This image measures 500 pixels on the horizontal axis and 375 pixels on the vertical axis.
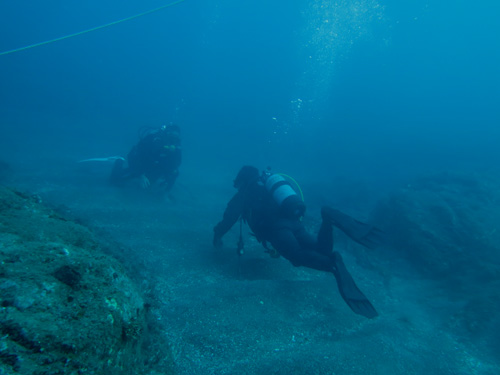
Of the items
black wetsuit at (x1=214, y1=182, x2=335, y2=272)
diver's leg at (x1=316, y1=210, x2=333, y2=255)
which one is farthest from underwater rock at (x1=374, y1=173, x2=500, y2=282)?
black wetsuit at (x1=214, y1=182, x2=335, y2=272)

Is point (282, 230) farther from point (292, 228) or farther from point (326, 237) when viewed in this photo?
point (326, 237)

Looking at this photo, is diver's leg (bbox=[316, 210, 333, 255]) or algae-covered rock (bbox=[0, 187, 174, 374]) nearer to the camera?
algae-covered rock (bbox=[0, 187, 174, 374])

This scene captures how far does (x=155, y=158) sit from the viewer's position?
31.6 feet

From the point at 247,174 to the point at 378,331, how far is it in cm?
392

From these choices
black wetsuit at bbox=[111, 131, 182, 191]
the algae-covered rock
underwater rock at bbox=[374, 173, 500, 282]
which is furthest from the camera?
Answer: black wetsuit at bbox=[111, 131, 182, 191]

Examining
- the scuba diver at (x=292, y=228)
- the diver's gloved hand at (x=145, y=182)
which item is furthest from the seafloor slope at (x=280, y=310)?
the diver's gloved hand at (x=145, y=182)

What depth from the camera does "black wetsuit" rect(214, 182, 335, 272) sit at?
15.1 feet

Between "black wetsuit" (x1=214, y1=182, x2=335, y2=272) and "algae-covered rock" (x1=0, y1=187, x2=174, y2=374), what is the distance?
2915mm

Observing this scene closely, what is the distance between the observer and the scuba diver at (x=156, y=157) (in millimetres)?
9523

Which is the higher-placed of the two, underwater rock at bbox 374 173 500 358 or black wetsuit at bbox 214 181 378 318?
black wetsuit at bbox 214 181 378 318

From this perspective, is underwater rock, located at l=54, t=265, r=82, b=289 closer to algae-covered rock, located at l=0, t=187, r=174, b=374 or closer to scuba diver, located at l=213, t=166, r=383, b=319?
algae-covered rock, located at l=0, t=187, r=174, b=374

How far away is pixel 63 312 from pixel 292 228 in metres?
4.07

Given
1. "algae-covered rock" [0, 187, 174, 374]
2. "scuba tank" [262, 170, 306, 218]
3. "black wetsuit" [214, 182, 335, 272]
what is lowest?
"black wetsuit" [214, 182, 335, 272]

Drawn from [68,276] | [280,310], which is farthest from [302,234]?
[68,276]
